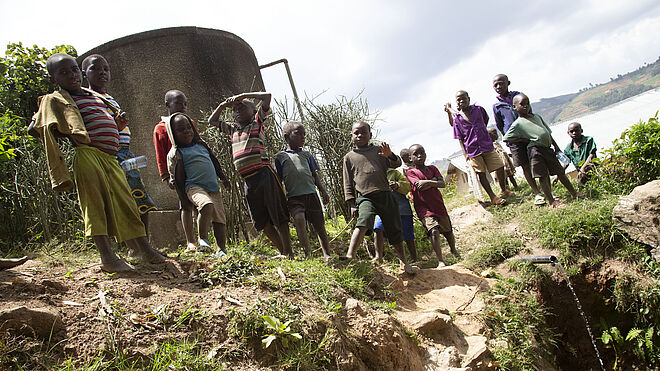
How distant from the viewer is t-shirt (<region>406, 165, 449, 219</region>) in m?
5.30

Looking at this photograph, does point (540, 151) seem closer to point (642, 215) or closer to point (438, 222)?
point (642, 215)

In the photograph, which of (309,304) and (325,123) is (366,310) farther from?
(325,123)

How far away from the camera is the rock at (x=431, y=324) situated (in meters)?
3.32

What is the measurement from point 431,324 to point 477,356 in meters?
0.42

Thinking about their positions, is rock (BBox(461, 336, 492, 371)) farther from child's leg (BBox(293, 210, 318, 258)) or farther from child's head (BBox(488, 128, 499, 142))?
child's head (BBox(488, 128, 499, 142))

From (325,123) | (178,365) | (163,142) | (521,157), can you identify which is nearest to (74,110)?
(163,142)

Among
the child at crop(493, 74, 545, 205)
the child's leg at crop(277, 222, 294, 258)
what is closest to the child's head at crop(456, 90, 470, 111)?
the child at crop(493, 74, 545, 205)

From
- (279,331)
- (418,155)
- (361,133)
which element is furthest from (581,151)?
(279,331)

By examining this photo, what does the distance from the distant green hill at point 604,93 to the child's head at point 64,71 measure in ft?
333

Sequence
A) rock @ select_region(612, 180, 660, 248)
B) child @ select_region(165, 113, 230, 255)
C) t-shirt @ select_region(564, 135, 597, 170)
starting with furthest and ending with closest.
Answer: t-shirt @ select_region(564, 135, 597, 170)
rock @ select_region(612, 180, 660, 248)
child @ select_region(165, 113, 230, 255)

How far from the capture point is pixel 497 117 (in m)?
6.42

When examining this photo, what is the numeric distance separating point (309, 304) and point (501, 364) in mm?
1685

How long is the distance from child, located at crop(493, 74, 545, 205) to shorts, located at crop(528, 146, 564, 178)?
0.23 meters

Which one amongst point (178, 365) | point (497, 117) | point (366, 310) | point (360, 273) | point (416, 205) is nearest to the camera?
point (178, 365)
